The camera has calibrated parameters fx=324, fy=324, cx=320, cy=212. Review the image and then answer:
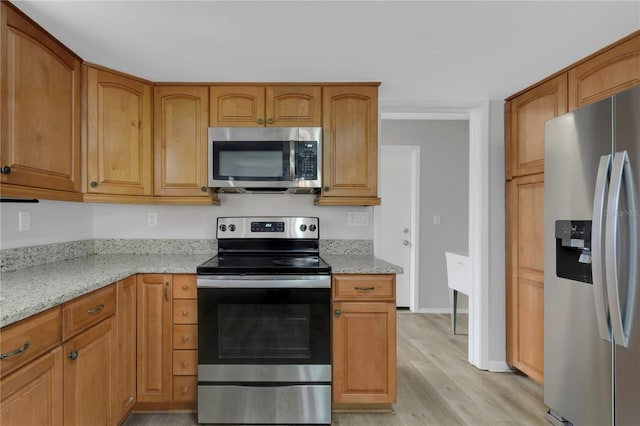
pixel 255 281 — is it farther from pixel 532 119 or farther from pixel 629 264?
pixel 532 119

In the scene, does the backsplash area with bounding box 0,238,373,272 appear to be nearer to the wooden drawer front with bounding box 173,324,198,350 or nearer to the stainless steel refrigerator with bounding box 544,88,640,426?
the wooden drawer front with bounding box 173,324,198,350

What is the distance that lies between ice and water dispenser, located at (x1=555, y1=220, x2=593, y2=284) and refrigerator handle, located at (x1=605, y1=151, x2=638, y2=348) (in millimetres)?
166

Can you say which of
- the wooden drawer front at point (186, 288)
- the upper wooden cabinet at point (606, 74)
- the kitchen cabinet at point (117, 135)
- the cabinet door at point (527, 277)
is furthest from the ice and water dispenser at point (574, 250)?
the kitchen cabinet at point (117, 135)

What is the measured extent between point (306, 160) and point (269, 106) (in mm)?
479

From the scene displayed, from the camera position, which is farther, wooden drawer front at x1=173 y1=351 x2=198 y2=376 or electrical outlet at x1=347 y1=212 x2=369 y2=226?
electrical outlet at x1=347 y1=212 x2=369 y2=226

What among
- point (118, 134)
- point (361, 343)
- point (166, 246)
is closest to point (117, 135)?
point (118, 134)

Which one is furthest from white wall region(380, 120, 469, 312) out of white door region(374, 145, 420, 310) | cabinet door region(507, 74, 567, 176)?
cabinet door region(507, 74, 567, 176)

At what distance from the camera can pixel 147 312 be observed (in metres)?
1.96

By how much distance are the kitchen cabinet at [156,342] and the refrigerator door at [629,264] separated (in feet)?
7.54

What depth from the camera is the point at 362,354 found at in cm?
196

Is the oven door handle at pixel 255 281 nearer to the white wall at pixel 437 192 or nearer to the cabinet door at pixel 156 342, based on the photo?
the cabinet door at pixel 156 342

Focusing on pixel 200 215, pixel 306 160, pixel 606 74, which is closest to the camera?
pixel 606 74

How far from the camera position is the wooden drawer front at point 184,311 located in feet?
6.43

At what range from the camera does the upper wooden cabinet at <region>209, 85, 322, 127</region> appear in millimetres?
2299
